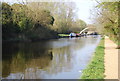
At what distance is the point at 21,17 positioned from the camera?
30.7 meters

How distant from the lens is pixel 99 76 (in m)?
7.19

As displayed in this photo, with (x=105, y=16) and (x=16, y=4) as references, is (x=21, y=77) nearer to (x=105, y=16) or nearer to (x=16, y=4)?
(x=105, y=16)

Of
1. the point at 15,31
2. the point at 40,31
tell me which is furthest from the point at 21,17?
the point at 40,31

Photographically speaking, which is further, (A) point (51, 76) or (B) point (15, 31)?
(B) point (15, 31)

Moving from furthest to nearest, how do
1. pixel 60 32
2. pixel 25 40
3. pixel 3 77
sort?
pixel 60 32 < pixel 25 40 < pixel 3 77

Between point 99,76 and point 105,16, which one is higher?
point 105,16

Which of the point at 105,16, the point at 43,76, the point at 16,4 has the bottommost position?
the point at 43,76

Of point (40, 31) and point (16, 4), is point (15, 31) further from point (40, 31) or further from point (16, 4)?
point (40, 31)

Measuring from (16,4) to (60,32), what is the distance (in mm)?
24256

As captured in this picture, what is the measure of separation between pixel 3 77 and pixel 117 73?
4.54m

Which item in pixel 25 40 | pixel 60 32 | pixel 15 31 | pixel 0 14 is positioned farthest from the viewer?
pixel 60 32

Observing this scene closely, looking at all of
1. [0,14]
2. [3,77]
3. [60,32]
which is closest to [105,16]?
[0,14]

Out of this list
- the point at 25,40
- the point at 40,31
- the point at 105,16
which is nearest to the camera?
the point at 105,16

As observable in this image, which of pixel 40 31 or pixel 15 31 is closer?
pixel 15 31
